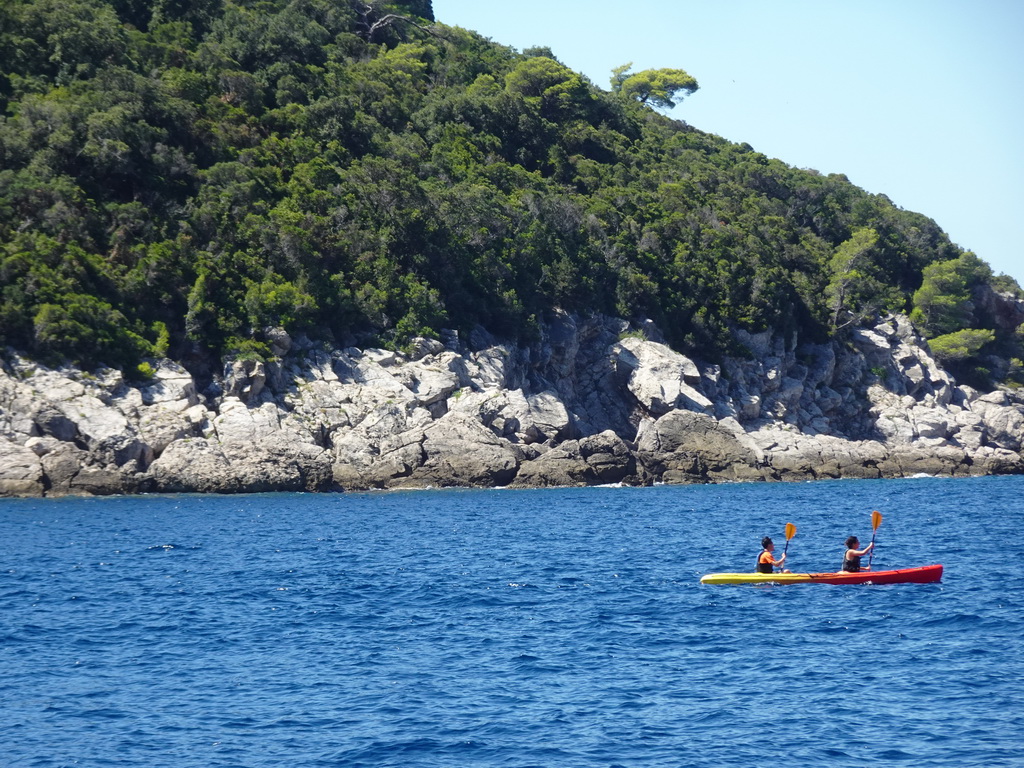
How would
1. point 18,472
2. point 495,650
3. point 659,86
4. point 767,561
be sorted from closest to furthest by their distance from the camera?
point 495,650, point 767,561, point 18,472, point 659,86

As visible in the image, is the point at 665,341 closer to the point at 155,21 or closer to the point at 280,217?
the point at 280,217

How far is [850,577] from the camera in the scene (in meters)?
24.1

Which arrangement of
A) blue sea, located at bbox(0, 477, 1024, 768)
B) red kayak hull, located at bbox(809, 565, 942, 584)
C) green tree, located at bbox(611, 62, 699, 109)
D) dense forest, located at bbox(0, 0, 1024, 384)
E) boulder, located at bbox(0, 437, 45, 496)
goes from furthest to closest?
green tree, located at bbox(611, 62, 699, 109) → dense forest, located at bbox(0, 0, 1024, 384) → boulder, located at bbox(0, 437, 45, 496) → red kayak hull, located at bbox(809, 565, 942, 584) → blue sea, located at bbox(0, 477, 1024, 768)

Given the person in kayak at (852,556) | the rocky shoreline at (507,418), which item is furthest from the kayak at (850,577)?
the rocky shoreline at (507,418)

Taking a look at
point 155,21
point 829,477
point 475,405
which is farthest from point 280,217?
point 829,477

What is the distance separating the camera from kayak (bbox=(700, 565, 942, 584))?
79.3 ft

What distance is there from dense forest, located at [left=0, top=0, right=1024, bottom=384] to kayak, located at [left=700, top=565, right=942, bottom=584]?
2983 cm

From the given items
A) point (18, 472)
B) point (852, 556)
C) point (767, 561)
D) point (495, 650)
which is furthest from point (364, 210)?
point (495, 650)

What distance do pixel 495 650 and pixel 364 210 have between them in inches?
1637

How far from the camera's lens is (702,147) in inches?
3590

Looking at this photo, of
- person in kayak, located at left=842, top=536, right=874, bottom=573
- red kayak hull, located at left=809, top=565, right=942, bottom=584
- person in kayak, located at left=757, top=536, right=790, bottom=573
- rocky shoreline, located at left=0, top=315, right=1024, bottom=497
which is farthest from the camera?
rocky shoreline, located at left=0, top=315, right=1024, bottom=497

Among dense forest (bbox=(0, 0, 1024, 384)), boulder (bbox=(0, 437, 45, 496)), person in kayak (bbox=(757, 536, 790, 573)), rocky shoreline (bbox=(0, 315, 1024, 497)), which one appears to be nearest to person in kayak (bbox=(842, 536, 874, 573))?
person in kayak (bbox=(757, 536, 790, 573))

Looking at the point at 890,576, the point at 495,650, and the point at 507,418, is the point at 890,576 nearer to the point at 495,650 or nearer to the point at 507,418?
the point at 495,650

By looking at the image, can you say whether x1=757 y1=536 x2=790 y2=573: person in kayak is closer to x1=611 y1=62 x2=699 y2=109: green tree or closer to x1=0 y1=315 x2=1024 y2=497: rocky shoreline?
x1=0 y1=315 x2=1024 y2=497: rocky shoreline
